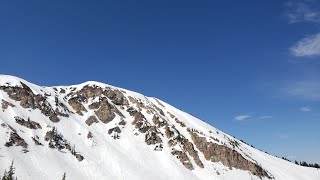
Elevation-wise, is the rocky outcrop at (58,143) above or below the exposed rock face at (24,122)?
below

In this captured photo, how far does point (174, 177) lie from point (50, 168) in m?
60.3

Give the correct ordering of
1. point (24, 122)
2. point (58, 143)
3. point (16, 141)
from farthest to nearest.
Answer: point (24, 122), point (58, 143), point (16, 141)

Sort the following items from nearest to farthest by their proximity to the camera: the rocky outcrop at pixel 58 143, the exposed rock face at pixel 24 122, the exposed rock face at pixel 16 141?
the exposed rock face at pixel 16 141, the rocky outcrop at pixel 58 143, the exposed rock face at pixel 24 122

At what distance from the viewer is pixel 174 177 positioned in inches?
7756

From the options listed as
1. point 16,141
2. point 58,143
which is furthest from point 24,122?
point 58,143

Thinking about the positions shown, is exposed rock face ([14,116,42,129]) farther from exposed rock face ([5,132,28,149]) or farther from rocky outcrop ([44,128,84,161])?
exposed rock face ([5,132,28,149])

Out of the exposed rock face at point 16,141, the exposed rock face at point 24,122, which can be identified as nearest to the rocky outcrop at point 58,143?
the exposed rock face at point 24,122

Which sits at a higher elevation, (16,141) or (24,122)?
(24,122)

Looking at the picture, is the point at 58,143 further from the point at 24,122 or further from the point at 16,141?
the point at 16,141

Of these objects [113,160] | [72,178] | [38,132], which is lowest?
[72,178]

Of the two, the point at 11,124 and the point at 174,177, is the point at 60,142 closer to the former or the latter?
the point at 11,124

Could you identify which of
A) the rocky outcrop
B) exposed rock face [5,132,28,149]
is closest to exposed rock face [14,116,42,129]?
the rocky outcrop

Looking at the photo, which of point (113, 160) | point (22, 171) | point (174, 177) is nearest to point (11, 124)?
point (22, 171)

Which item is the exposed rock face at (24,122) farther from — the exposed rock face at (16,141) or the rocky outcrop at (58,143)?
the exposed rock face at (16,141)
